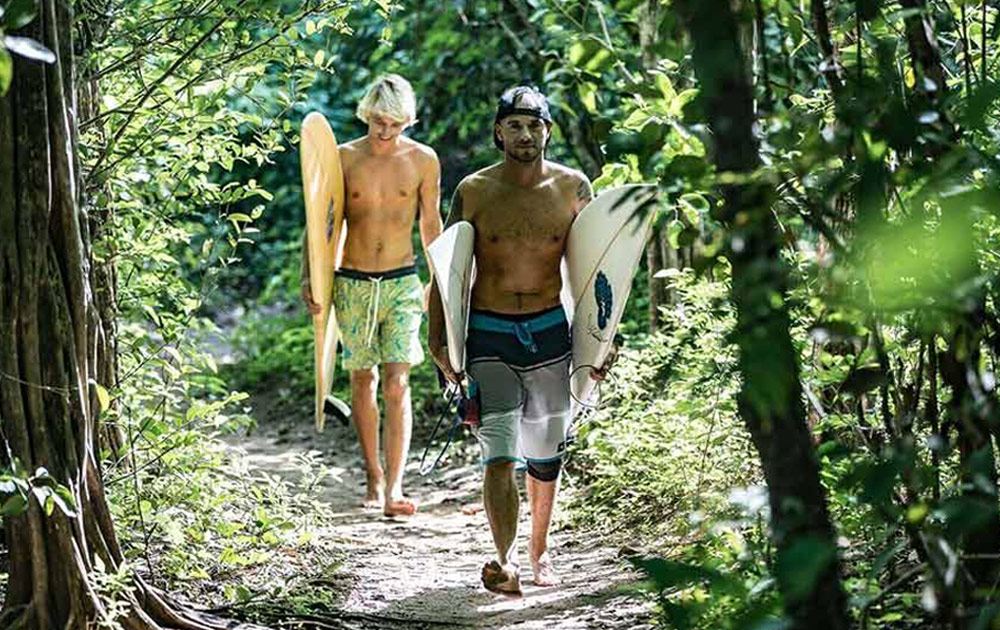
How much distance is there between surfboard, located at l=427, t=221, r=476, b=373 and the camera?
600 cm

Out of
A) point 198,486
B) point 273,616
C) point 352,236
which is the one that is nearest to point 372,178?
point 352,236

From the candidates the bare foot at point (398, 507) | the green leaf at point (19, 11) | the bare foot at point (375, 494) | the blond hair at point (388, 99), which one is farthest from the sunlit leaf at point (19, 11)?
the bare foot at point (375, 494)

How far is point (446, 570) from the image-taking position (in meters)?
6.82

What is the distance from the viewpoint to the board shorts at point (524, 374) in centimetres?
606

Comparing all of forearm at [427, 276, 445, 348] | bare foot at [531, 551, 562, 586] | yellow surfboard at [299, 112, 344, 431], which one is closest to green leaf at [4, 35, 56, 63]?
forearm at [427, 276, 445, 348]

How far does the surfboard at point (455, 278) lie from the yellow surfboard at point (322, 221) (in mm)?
1608

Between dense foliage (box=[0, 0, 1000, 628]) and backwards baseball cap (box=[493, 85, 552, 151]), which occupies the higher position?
backwards baseball cap (box=[493, 85, 552, 151])

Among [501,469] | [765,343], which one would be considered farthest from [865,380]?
[501,469]

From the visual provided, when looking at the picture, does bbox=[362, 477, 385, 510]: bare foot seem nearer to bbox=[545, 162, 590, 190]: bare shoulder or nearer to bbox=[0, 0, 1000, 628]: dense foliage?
bbox=[0, 0, 1000, 628]: dense foliage

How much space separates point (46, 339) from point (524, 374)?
2.23m

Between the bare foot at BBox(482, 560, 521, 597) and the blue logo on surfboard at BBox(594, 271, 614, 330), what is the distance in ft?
3.38

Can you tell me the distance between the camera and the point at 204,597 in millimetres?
5508

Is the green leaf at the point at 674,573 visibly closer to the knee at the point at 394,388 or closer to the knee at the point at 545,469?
the knee at the point at 545,469

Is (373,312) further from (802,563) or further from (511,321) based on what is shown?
(802,563)
